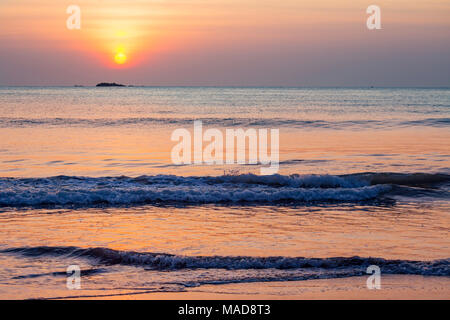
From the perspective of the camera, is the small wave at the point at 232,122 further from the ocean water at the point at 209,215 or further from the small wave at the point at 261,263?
the small wave at the point at 261,263

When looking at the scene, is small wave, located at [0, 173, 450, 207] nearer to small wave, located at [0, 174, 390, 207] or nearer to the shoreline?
small wave, located at [0, 174, 390, 207]

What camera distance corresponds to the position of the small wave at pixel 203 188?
43.7ft

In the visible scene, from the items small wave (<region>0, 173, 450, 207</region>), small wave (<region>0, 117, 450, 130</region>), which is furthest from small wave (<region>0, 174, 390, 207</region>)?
small wave (<region>0, 117, 450, 130</region>)

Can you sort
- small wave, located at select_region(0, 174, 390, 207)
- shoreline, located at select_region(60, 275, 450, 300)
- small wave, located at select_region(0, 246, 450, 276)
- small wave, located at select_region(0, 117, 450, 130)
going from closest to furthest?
1. shoreline, located at select_region(60, 275, 450, 300)
2. small wave, located at select_region(0, 246, 450, 276)
3. small wave, located at select_region(0, 174, 390, 207)
4. small wave, located at select_region(0, 117, 450, 130)

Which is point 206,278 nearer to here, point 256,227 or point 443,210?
point 256,227

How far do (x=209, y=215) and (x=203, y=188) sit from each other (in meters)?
3.12

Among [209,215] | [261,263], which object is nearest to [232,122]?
[209,215]

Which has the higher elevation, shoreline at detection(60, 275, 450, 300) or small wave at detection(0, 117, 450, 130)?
small wave at detection(0, 117, 450, 130)

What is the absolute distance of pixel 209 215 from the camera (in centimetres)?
1166

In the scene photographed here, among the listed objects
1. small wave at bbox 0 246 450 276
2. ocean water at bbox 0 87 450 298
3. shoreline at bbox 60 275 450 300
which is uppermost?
ocean water at bbox 0 87 450 298

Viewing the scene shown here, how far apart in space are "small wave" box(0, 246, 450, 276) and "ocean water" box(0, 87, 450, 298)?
0.02 metres

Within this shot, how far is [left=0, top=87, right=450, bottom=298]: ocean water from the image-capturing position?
7660 mm

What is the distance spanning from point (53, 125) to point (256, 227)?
25490 mm

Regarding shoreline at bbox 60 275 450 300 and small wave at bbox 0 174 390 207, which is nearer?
shoreline at bbox 60 275 450 300
